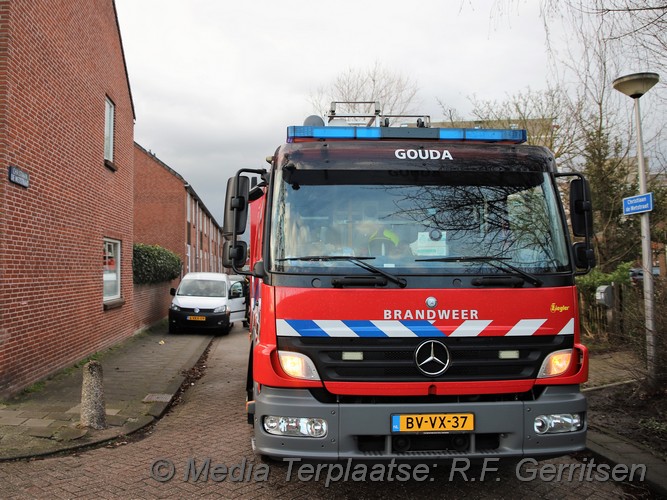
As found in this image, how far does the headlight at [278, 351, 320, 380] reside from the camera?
343 cm

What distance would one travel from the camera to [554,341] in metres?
3.60

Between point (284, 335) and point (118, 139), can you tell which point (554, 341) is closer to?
point (284, 335)

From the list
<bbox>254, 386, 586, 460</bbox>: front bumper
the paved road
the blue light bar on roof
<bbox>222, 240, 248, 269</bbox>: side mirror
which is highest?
the blue light bar on roof

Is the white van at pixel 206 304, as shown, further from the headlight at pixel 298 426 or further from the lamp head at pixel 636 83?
the headlight at pixel 298 426

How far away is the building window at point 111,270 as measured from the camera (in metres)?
11.6

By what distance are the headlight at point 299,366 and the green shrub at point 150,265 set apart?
12179 millimetres

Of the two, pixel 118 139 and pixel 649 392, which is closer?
pixel 649 392

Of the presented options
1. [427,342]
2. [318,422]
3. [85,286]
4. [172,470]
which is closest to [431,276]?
[427,342]

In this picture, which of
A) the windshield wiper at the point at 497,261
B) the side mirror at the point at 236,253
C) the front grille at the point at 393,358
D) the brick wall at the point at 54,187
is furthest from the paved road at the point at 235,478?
the brick wall at the point at 54,187

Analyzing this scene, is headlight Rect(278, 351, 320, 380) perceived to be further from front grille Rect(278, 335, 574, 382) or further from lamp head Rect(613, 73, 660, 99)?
lamp head Rect(613, 73, 660, 99)

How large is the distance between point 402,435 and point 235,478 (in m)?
1.80

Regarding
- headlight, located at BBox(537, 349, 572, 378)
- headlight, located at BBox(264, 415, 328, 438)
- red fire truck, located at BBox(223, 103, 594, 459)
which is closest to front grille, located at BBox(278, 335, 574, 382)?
red fire truck, located at BBox(223, 103, 594, 459)

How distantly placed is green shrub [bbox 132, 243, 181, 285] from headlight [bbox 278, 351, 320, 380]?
40.0 ft

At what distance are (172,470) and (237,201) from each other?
96.5 inches
